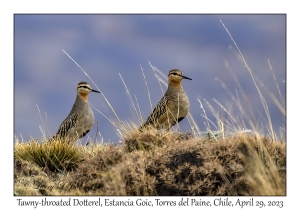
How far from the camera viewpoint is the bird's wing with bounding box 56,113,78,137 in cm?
1302

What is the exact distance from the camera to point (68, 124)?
1312cm

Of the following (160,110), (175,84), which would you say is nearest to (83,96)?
(160,110)

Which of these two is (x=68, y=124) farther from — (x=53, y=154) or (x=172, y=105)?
(x=172, y=105)

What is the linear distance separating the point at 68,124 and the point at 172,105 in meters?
2.61

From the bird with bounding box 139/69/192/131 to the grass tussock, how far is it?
2.95 metres

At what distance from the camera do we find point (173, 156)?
28.0 ft

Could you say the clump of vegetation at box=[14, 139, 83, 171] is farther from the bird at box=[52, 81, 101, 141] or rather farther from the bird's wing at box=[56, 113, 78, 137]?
the bird's wing at box=[56, 113, 78, 137]

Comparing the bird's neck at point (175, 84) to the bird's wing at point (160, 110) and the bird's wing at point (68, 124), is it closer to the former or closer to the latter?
the bird's wing at point (160, 110)

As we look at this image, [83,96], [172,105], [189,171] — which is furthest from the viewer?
[83,96]

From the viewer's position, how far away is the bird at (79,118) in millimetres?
12953

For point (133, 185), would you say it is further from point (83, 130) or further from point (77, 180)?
point (83, 130)
